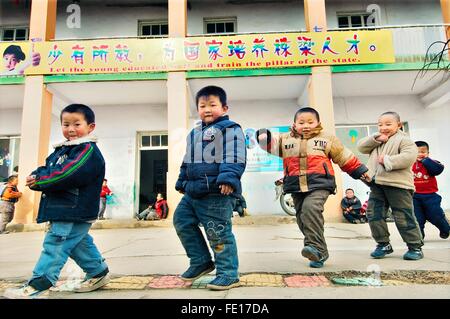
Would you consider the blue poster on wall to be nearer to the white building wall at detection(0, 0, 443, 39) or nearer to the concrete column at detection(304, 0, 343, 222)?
the concrete column at detection(304, 0, 343, 222)

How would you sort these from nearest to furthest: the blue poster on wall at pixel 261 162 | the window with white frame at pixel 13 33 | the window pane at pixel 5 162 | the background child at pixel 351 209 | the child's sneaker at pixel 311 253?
the child's sneaker at pixel 311 253
the background child at pixel 351 209
the blue poster on wall at pixel 261 162
the window pane at pixel 5 162
the window with white frame at pixel 13 33

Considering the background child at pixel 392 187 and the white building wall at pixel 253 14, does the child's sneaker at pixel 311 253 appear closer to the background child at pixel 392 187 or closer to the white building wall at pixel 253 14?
the background child at pixel 392 187

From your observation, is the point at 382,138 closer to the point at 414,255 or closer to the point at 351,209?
the point at 414,255

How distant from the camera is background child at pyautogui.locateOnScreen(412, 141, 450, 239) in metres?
3.48

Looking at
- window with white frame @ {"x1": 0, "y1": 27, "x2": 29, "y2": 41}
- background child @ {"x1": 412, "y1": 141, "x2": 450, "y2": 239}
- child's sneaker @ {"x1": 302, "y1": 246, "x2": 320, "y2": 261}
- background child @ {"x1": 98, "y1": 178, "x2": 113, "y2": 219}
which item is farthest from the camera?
window with white frame @ {"x1": 0, "y1": 27, "x2": 29, "y2": 41}

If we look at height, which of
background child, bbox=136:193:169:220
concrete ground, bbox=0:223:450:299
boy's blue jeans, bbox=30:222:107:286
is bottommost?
concrete ground, bbox=0:223:450:299

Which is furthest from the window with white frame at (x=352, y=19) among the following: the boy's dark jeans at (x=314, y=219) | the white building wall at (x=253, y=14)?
the boy's dark jeans at (x=314, y=219)

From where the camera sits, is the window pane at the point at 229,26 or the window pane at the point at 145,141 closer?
the window pane at the point at 145,141

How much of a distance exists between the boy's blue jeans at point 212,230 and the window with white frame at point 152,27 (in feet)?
27.6

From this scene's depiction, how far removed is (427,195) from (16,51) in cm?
837

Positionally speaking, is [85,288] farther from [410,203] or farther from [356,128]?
[356,128]

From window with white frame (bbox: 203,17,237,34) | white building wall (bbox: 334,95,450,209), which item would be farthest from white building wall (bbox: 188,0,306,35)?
white building wall (bbox: 334,95,450,209)

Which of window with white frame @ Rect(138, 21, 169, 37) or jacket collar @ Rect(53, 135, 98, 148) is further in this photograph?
window with white frame @ Rect(138, 21, 169, 37)

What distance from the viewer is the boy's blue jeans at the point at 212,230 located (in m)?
1.82
